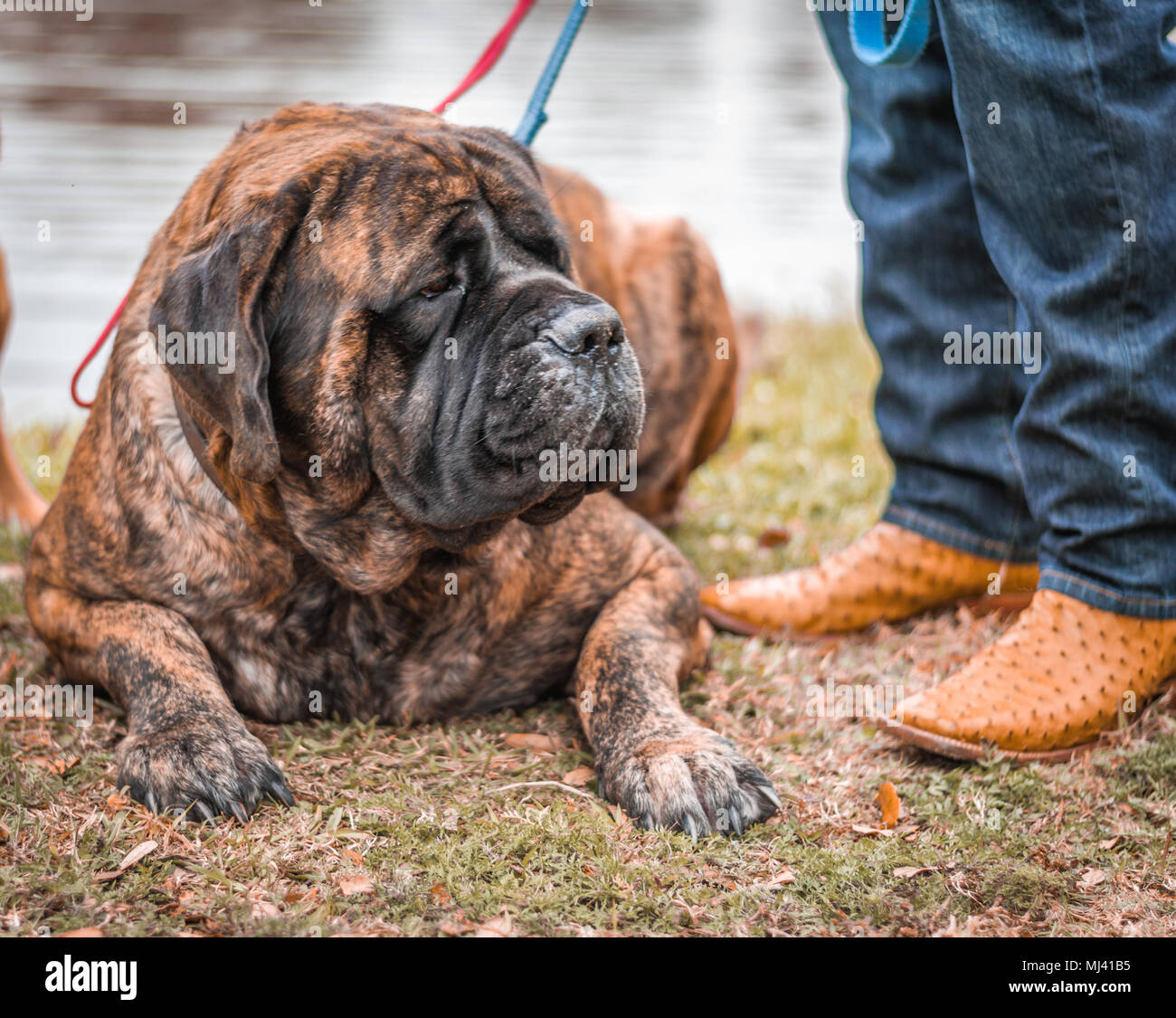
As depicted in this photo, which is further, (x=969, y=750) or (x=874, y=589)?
(x=874, y=589)

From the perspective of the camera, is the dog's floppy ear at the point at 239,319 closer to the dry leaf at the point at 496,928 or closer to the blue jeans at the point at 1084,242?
the dry leaf at the point at 496,928

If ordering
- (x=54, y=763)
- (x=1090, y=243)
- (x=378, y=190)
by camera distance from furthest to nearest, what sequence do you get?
(x=1090, y=243), (x=54, y=763), (x=378, y=190)

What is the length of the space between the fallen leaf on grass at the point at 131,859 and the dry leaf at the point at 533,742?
873 mm

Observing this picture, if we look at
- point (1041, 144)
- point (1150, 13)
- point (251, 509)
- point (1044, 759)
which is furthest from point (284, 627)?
point (1150, 13)

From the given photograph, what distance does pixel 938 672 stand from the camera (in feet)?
11.3

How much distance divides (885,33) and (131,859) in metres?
2.68

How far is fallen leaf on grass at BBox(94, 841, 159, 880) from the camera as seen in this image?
2.34 metres

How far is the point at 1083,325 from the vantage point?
9.59 ft

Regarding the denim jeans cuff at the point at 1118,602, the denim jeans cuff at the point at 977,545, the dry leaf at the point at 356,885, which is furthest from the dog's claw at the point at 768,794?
the denim jeans cuff at the point at 977,545

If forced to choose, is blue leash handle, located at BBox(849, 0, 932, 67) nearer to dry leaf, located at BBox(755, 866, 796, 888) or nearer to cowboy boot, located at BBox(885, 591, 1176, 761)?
cowboy boot, located at BBox(885, 591, 1176, 761)
